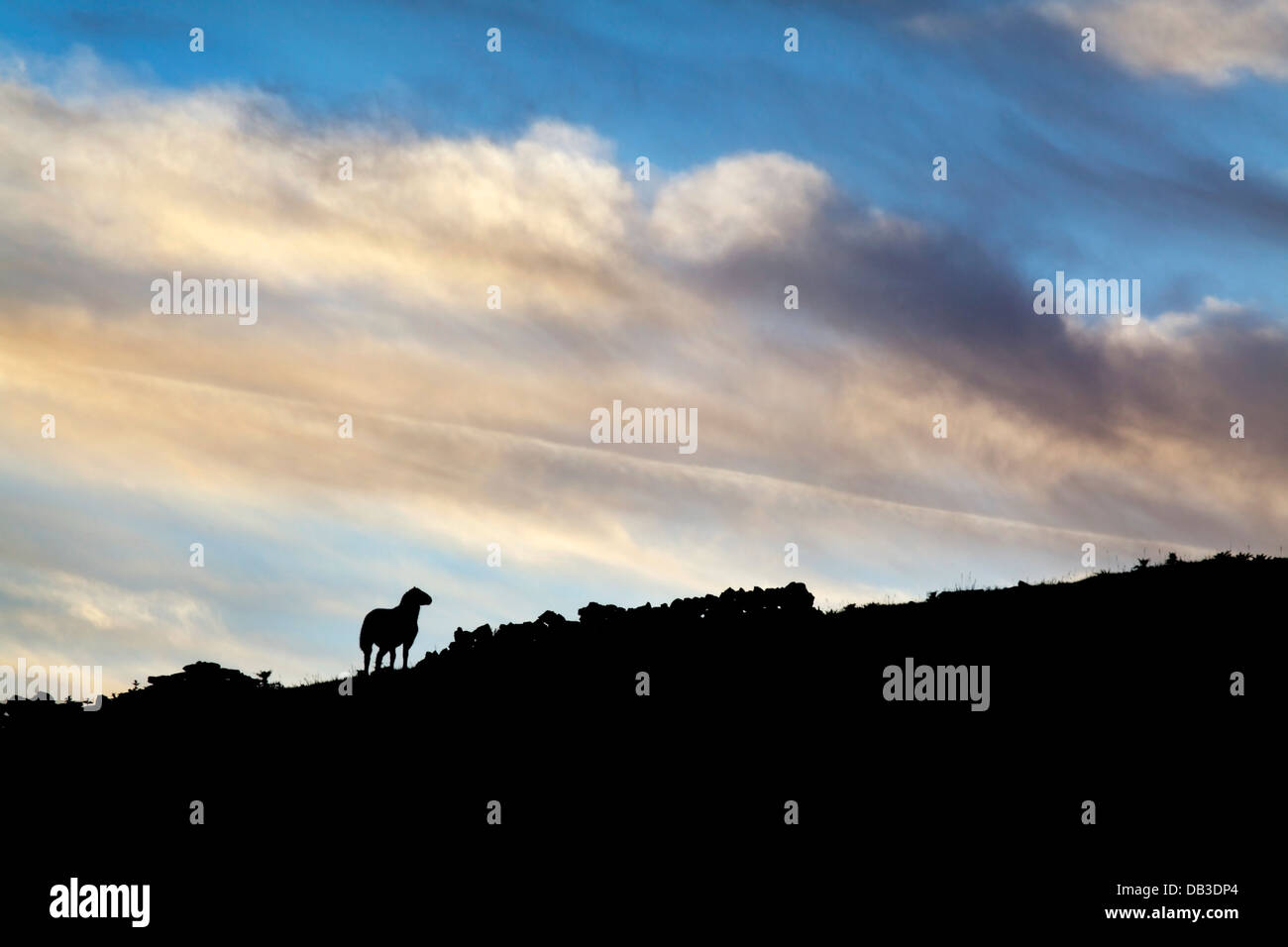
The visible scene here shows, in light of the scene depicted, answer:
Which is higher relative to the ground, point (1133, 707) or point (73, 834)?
point (1133, 707)

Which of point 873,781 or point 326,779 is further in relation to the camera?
point 326,779

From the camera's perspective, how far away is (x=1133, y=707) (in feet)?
74.0

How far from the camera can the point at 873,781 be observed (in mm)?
21312

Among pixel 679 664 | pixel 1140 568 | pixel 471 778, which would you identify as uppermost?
pixel 1140 568

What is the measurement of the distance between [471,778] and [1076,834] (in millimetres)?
11760
